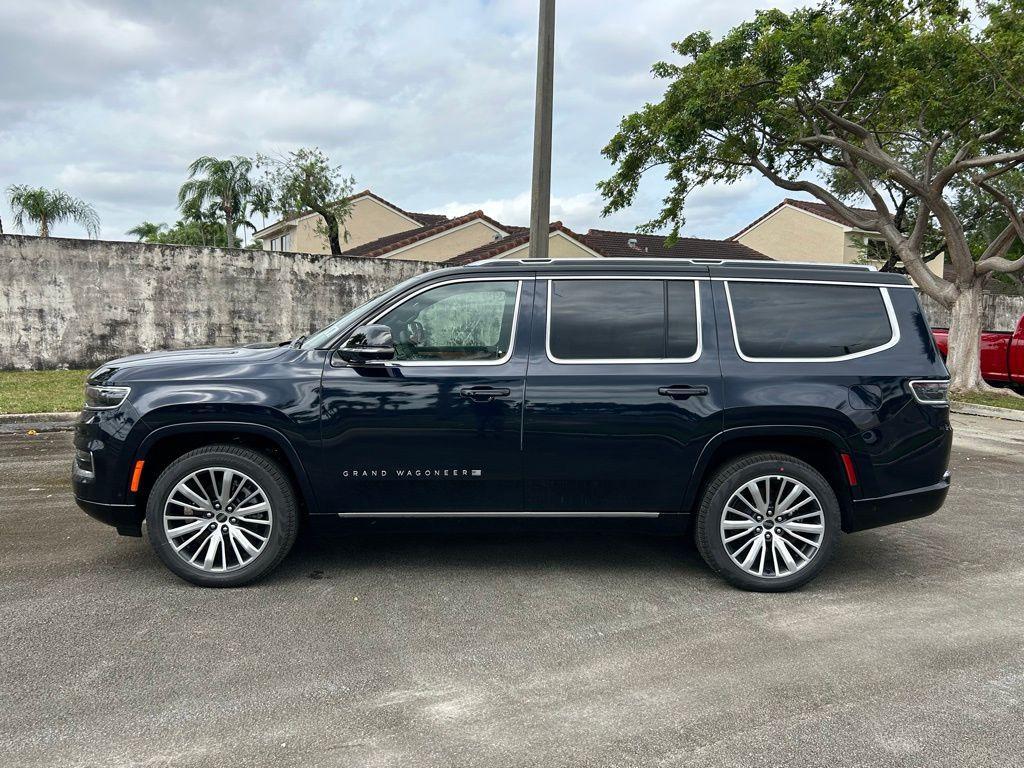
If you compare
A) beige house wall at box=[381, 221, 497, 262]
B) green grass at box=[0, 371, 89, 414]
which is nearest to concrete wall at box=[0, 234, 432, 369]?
green grass at box=[0, 371, 89, 414]

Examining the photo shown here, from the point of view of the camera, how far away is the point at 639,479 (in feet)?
14.8

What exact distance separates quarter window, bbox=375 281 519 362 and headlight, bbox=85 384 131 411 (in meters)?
1.49

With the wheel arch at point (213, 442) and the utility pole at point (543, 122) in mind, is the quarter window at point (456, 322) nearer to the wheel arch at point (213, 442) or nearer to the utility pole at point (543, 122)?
the wheel arch at point (213, 442)

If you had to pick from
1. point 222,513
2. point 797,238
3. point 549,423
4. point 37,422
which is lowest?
point 37,422

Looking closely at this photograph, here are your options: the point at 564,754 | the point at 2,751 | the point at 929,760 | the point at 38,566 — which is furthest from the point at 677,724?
the point at 38,566

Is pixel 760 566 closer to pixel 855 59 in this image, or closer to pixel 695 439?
pixel 695 439

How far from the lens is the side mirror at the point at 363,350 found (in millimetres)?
4418

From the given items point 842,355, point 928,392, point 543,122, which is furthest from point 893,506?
point 543,122

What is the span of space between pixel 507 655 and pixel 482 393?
1.43 m

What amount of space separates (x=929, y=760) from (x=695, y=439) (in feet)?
6.56

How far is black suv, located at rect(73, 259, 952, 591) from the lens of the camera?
175 inches

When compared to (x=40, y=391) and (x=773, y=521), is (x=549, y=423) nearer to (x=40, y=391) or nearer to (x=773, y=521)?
(x=773, y=521)

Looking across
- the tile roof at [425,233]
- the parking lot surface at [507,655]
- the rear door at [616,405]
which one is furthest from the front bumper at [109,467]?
the tile roof at [425,233]

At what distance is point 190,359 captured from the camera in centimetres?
462
